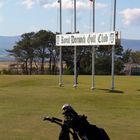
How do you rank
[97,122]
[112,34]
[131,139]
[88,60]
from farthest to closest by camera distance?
[88,60] < [112,34] < [97,122] < [131,139]

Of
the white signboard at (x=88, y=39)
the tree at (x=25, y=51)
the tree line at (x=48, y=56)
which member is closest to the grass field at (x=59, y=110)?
the white signboard at (x=88, y=39)

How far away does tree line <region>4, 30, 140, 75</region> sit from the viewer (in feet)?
227

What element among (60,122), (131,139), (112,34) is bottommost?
(131,139)

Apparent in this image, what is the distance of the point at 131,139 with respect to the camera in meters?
15.5

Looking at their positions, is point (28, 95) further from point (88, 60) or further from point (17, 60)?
point (17, 60)

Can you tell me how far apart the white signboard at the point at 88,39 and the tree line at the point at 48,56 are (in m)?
30.2

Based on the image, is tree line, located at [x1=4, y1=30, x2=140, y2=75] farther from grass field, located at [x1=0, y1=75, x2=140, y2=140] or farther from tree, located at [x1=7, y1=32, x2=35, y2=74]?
grass field, located at [x1=0, y1=75, x2=140, y2=140]

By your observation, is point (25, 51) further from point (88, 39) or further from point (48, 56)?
point (88, 39)

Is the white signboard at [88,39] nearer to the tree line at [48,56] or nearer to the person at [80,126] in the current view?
the person at [80,126]

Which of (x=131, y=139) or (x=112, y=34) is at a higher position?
(x=112, y=34)

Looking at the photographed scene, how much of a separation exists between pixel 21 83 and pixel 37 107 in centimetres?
1471

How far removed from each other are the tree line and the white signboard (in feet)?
99.1

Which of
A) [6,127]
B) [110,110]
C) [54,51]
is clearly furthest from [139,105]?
[54,51]

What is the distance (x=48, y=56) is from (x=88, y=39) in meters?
43.6
